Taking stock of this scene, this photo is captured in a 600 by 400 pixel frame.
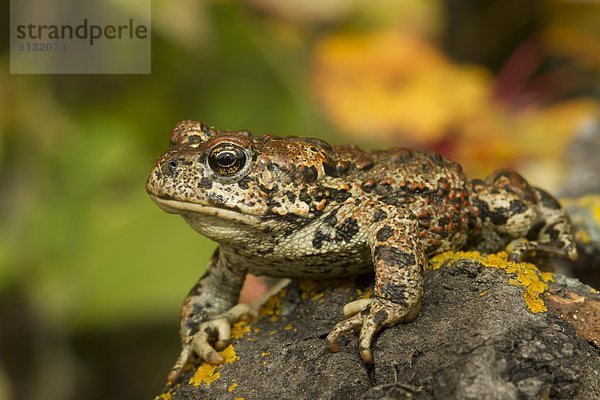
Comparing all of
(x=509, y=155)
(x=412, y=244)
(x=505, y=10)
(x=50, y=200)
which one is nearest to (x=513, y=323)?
(x=412, y=244)

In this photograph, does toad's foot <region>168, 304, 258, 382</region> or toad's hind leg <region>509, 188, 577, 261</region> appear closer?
toad's foot <region>168, 304, 258, 382</region>

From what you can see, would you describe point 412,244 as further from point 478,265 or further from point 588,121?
point 588,121

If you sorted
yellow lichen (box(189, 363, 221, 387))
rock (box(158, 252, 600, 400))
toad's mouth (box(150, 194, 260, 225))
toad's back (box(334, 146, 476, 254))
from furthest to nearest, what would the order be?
1. toad's back (box(334, 146, 476, 254))
2. yellow lichen (box(189, 363, 221, 387))
3. toad's mouth (box(150, 194, 260, 225))
4. rock (box(158, 252, 600, 400))

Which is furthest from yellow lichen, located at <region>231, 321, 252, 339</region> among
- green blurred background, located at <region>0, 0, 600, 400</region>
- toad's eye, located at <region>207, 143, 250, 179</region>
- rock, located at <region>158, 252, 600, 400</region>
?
green blurred background, located at <region>0, 0, 600, 400</region>

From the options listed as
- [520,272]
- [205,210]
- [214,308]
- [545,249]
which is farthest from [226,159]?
[545,249]

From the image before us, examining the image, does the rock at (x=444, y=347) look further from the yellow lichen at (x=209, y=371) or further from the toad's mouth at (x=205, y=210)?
the toad's mouth at (x=205, y=210)

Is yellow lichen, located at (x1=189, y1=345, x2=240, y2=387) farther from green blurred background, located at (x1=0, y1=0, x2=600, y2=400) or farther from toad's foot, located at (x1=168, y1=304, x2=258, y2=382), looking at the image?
green blurred background, located at (x1=0, y1=0, x2=600, y2=400)

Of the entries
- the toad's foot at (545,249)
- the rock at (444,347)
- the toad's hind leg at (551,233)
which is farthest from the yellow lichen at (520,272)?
the toad's hind leg at (551,233)
